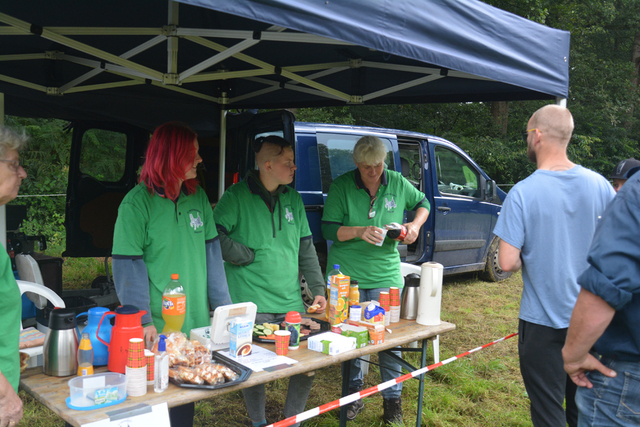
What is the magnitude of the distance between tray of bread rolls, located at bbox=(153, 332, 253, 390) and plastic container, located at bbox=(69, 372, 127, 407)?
18 centimetres

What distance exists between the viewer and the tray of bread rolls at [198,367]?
1915 mm

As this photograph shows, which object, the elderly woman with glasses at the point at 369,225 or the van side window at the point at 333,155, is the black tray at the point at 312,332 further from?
the van side window at the point at 333,155

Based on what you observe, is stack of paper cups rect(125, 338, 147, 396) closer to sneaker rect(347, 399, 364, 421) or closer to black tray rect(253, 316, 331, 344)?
black tray rect(253, 316, 331, 344)

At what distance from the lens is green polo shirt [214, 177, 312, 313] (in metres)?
2.74

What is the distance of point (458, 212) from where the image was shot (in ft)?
21.7

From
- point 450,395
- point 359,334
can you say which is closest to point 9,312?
point 359,334

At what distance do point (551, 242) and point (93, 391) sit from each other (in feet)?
6.43

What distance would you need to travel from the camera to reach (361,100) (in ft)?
13.8

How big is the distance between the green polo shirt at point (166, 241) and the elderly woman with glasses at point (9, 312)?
553mm

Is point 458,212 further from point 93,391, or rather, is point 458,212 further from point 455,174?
point 93,391

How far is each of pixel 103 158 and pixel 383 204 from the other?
11.9ft

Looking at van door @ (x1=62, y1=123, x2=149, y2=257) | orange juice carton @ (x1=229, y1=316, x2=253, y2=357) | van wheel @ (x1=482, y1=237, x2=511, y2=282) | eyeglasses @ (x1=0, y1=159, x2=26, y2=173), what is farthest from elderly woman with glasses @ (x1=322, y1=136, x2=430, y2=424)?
van wheel @ (x1=482, y1=237, x2=511, y2=282)

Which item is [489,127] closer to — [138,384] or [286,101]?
[286,101]

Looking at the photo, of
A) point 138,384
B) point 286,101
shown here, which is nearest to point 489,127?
point 286,101
